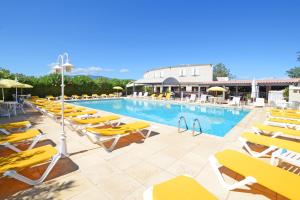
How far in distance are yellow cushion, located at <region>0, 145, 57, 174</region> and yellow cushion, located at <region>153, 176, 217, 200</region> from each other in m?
2.39

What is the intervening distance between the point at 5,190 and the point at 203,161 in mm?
4139

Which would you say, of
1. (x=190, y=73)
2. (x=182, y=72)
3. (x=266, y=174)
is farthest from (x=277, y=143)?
(x=182, y=72)

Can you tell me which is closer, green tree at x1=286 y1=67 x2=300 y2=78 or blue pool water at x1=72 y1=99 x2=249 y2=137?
blue pool water at x1=72 y1=99 x2=249 y2=137

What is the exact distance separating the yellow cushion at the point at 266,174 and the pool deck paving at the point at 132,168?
1.67 ft

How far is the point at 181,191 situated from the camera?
224 centimetres

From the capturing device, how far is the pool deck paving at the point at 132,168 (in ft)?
9.97

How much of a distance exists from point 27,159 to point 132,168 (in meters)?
2.10

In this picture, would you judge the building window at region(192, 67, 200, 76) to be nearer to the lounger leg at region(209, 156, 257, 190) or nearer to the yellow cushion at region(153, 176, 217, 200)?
the lounger leg at region(209, 156, 257, 190)

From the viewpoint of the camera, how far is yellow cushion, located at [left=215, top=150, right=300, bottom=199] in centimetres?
231

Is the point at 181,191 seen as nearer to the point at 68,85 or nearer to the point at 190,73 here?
the point at 68,85

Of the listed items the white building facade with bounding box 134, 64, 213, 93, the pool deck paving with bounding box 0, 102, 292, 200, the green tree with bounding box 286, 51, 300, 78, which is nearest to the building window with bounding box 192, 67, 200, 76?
the white building facade with bounding box 134, 64, 213, 93

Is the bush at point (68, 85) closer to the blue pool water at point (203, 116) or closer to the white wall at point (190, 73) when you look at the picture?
the white wall at point (190, 73)

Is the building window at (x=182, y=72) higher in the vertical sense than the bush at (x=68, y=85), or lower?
higher

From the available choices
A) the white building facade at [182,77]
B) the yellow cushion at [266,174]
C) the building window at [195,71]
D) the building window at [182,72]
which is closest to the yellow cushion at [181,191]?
the yellow cushion at [266,174]
